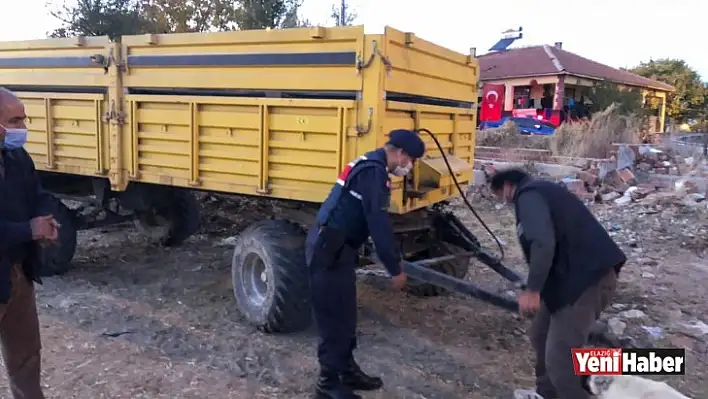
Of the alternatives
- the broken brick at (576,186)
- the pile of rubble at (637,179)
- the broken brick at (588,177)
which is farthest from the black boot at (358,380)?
the broken brick at (588,177)

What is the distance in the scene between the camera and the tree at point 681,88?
35.4m

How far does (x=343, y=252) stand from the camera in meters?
3.88

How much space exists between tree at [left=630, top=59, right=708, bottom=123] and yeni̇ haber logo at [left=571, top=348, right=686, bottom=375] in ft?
112

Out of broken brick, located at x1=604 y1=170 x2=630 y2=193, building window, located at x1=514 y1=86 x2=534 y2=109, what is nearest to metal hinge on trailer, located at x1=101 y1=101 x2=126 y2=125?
broken brick, located at x1=604 y1=170 x2=630 y2=193

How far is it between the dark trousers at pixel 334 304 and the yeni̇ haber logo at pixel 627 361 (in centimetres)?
134

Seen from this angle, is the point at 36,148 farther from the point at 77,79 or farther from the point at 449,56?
the point at 449,56

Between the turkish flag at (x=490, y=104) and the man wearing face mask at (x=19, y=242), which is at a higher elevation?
the turkish flag at (x=490, y=104)

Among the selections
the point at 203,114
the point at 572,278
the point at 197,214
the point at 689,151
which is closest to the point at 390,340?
the point at 572,278

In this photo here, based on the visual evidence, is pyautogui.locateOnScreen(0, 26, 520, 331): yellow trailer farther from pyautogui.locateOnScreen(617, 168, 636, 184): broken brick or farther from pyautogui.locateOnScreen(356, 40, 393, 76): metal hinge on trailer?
pyautogui.locateOnScreen(617, 168, 636, 184): broken brick

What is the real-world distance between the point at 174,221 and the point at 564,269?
18.2 ft

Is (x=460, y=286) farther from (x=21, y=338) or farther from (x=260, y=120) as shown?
(x=21, y=338)

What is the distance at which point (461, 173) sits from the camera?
5.61 meters

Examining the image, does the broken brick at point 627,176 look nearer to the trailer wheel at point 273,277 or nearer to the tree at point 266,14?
the trailer wheel at point 273,277

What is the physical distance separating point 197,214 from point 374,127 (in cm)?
412
